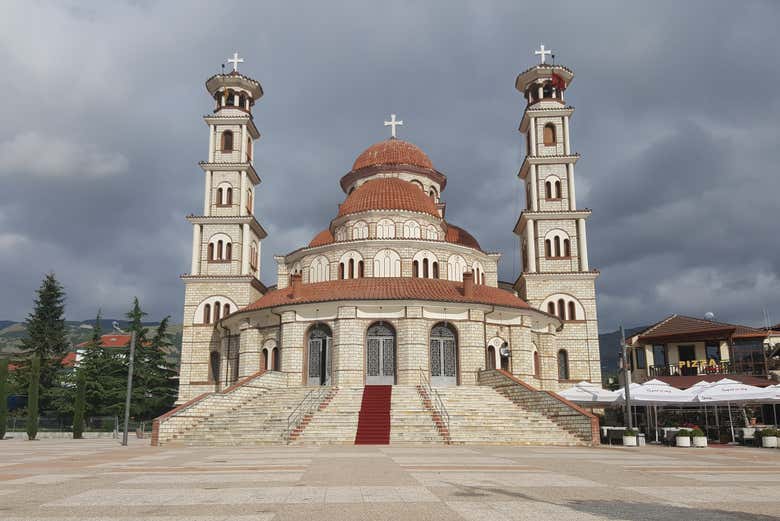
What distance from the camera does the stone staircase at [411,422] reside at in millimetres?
24797

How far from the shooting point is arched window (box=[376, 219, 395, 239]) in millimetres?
43094

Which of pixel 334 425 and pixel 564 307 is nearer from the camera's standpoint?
pixel 334 425

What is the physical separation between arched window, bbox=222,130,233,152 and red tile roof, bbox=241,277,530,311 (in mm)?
17272

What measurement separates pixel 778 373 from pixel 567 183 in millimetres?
19615

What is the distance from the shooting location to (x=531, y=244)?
47031 millimetres

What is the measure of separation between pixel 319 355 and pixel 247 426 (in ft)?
29.9

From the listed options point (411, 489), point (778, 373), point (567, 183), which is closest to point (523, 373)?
point (567, 183)

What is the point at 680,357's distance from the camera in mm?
50062

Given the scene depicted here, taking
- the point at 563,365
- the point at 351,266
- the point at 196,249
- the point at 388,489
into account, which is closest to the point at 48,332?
the point at 196,249

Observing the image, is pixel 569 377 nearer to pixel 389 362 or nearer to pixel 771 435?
pixel 389 362

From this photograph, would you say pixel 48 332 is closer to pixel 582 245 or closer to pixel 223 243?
pixel 223 243

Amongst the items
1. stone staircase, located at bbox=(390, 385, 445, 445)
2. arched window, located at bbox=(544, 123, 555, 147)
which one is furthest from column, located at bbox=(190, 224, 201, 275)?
arched window, located at bbox=(544, 123, 555, 147)

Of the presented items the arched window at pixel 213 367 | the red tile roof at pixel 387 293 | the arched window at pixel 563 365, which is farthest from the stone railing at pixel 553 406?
the arched window at pixel 213 367

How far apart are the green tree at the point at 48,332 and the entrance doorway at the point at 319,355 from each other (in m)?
32.5
